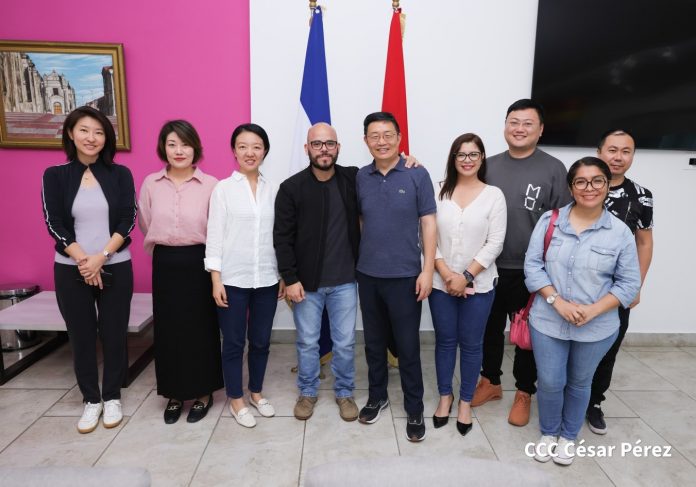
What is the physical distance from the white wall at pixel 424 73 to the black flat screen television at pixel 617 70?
0.11m

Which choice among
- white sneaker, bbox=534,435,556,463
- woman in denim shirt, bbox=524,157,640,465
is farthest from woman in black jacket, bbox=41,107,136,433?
white sneaker, bbox=534,435,556,463

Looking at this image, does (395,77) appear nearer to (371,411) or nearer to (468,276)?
(468,276)

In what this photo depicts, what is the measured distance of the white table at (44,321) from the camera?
2.88 m

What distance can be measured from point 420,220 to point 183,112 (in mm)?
2146

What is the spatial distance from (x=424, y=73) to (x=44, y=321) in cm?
314

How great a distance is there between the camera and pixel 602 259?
6.33ft

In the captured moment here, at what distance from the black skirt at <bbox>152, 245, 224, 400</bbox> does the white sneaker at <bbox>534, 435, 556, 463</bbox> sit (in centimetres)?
173

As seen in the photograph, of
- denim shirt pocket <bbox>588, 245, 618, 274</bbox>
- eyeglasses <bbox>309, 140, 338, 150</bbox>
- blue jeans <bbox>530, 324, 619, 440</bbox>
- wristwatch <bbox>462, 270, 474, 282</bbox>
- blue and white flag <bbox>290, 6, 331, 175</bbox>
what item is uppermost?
blue and white flag <bbox>290, 6, 331, 175</bbox>

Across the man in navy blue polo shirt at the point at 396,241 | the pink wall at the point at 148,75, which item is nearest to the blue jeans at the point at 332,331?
the man in navy blue polo shirt at the point at 396,241

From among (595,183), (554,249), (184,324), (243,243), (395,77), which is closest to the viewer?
(595,183)

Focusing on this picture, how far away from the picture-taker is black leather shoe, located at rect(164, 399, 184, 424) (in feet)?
8.06

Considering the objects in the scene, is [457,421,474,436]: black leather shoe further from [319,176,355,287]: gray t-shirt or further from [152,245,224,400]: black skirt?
[152,245,224,400]: black skirt

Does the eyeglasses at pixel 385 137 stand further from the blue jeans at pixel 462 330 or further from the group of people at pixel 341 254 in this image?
the blue jeans at pixel 462 330

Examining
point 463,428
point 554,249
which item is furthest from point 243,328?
point 554,249
